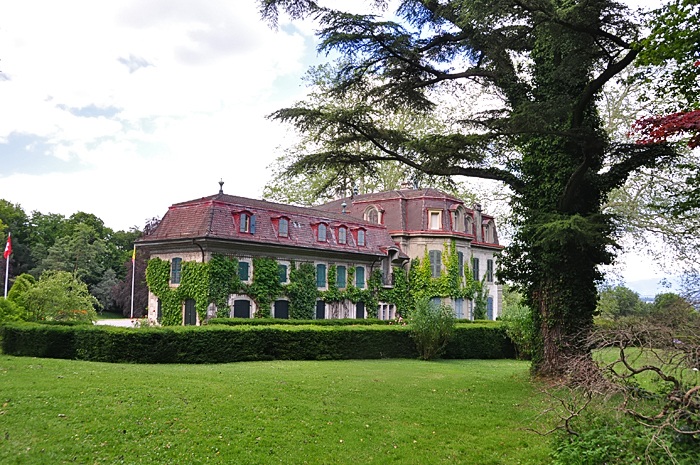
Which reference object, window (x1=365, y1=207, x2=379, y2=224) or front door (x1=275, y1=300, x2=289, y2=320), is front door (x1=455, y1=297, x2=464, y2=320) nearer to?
window (x1=365, y1=207, x2=379, y2=224)

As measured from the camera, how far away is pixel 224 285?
82.1 feet

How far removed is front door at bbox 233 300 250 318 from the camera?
25.6 metres

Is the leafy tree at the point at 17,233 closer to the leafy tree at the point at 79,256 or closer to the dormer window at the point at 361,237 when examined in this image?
the leafy tree at the point at 79,256

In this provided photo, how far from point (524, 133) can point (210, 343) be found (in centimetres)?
1166

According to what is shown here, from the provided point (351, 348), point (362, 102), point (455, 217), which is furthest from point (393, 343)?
point (455, 217)

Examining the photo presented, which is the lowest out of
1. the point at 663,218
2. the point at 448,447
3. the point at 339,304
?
the point at 448,447

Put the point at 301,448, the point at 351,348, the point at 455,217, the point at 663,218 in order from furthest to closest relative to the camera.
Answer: the point at 455,217 < the point at 663,218 < the point at 351,348 < the point at 301,448

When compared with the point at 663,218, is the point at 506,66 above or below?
above

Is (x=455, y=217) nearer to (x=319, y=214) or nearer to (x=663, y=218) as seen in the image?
(x=319, y=214)

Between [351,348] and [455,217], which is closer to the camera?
[351,348]

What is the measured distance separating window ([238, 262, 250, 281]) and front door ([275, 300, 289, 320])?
2256mm

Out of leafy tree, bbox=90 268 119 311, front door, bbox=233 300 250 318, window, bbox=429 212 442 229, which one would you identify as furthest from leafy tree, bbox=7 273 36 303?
leafy tree, bbox=90 268 119 311

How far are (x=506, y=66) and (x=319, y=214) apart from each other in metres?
17.6

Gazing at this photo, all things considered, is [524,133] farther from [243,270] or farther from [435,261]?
[435,261]
